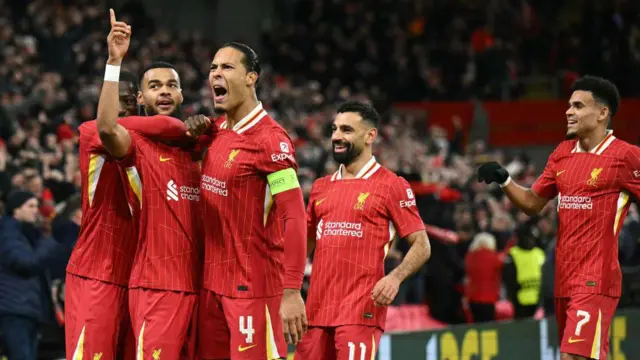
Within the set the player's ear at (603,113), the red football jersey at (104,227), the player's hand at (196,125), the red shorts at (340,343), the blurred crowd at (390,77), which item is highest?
the blurred crowd at (390,77)

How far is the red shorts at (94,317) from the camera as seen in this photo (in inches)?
269

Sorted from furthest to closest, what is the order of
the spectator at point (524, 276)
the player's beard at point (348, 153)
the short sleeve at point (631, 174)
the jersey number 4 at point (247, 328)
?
1. the spectator at point (524, 276)
2. the short sleeve at point (631, 174)
3. the player's beard at point (348, 153)
4. the jersey number 4 at point (247, 328)

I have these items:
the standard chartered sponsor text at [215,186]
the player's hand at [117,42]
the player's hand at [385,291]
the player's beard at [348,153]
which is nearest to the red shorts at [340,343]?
the player's hand at [385,291]

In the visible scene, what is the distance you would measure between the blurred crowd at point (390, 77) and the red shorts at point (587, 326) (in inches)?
203

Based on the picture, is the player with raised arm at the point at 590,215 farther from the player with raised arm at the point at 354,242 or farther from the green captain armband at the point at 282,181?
the green captain armband at the point at 282,181

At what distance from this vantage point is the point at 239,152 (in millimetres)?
6707

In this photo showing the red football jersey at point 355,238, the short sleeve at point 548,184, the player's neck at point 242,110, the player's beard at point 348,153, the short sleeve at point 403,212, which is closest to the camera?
the player's neck at point 242,110

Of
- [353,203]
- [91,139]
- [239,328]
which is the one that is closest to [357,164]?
[353,203]

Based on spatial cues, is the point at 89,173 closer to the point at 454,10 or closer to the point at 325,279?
the point at 325,279

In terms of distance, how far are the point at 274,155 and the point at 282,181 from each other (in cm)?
16

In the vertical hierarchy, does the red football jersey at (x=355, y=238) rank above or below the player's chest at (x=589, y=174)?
below

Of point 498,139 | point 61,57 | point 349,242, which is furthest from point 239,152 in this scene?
point 498,139

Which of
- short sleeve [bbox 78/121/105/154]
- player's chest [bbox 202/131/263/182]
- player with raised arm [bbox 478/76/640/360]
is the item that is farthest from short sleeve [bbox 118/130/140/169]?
player with raised arm [bbox 478/76/640/360]

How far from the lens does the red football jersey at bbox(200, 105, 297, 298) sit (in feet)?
21.9
